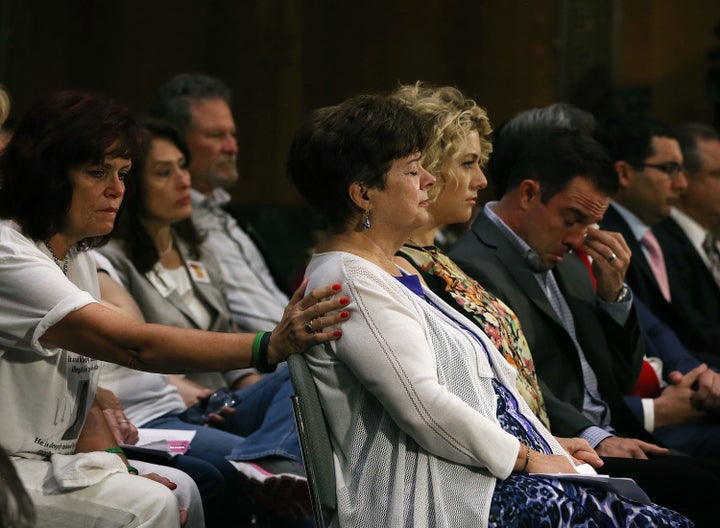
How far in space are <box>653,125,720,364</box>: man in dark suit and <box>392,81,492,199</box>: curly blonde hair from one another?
1566mm

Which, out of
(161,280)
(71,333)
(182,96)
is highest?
(71,333)

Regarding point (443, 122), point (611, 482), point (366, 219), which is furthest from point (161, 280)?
point (611, 482)

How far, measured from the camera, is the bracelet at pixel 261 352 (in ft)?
7.83

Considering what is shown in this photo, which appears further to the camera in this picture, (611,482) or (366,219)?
(366,219)

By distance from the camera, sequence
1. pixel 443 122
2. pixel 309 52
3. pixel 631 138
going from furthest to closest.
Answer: pixel 309 52 → pixel 631 138 → pixel 443 122

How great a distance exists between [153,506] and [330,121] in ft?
2.87

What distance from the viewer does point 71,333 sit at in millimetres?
2328

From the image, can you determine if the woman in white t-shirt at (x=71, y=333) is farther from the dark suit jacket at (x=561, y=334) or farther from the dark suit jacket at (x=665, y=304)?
the dark suit jacket at (x=665, y=304)

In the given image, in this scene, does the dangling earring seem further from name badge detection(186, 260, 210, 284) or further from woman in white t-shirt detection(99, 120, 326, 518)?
name badge detection(186, 260, 210, 284)

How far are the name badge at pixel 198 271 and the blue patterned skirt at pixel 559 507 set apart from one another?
5.40 ft

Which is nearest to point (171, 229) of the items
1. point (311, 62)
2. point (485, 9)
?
point (311, 62)

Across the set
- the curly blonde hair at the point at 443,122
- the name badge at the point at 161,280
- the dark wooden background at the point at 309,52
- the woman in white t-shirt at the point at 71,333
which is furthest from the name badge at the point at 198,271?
the dark wooden background at the point at 309,52

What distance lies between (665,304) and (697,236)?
0.97 m

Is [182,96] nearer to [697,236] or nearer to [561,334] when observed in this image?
[561,334]
